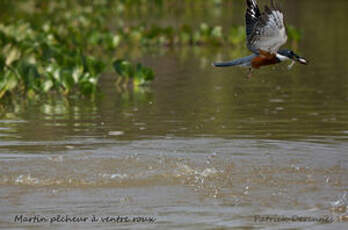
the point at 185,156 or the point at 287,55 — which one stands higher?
the point at 287,55

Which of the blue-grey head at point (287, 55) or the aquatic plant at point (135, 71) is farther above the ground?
the blue-grey head at point (287, 55)

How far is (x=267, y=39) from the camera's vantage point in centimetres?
759

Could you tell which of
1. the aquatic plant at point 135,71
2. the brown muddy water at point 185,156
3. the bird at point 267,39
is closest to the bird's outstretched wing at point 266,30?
the bird at point 267,39

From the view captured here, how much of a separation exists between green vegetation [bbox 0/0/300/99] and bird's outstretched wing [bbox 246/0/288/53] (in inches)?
203

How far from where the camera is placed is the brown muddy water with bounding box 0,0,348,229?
6.31 m

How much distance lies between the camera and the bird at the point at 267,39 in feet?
24.5

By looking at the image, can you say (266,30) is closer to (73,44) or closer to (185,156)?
(185,156)

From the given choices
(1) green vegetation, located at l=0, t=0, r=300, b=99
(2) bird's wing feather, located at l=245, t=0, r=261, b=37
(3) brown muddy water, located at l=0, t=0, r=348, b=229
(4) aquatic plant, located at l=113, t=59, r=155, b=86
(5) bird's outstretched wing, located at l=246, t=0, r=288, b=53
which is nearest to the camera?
(3) brown muddy water, located at l=0, t=0, r=348, b=229

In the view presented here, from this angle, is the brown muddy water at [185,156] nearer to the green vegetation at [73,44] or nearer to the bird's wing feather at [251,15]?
the green vegetation at [73,44]

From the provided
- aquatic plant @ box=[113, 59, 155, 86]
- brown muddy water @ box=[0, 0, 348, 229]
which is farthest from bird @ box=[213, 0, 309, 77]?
aquatic plant @ box=[113, 59, 155, 86]

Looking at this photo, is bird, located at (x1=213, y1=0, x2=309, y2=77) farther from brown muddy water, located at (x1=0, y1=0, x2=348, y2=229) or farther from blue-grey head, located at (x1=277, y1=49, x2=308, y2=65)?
brown muddy water, located at (x1=0, y1=0, x2=348, y2=229)

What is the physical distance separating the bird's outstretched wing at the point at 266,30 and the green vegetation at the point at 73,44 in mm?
5159

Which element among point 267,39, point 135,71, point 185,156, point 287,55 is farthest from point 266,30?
point 135,71

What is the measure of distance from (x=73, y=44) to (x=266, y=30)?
11.6 meters
